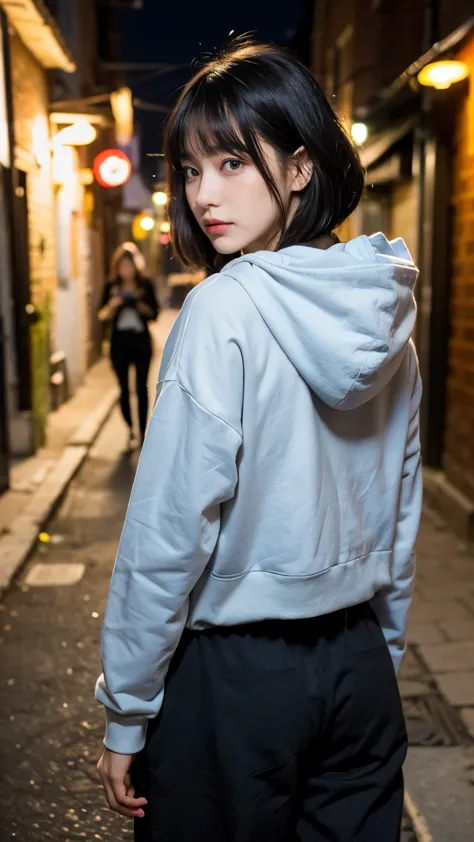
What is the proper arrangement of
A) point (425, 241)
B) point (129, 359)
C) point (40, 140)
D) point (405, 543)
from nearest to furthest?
point (405, 543) → point (425, 241) → point (129, 359) → point (40, 140)

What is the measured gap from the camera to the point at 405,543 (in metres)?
1.79

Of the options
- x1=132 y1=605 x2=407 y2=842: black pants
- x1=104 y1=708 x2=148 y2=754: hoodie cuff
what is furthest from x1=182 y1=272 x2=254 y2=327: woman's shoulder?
x1=104 y1=708 x2=148 y2=754: hoodie cuff

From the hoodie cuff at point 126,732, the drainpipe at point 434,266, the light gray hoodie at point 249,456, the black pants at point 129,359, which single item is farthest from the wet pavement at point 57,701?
the drainpipe at point 434,266

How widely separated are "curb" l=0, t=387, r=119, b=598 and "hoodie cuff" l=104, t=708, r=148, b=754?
12.5 feet

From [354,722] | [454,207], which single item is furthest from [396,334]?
[454,207]

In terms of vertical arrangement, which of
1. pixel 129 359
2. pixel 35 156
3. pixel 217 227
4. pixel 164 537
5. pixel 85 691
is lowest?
pixel 85 691

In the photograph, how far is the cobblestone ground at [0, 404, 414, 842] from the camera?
9.64 ft

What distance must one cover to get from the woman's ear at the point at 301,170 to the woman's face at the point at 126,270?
7874 mm

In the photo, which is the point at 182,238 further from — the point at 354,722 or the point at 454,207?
the point at 454,207

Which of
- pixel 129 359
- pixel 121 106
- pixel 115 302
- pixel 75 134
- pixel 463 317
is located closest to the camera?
pixel 463 317

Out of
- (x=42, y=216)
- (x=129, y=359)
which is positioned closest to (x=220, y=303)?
(x=129, y=359)

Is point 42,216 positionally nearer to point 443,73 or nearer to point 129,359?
point 129,359

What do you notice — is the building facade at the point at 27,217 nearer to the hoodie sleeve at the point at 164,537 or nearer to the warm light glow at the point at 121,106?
the warm light glow at the point at 121,106

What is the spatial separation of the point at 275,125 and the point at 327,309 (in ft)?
1.08
